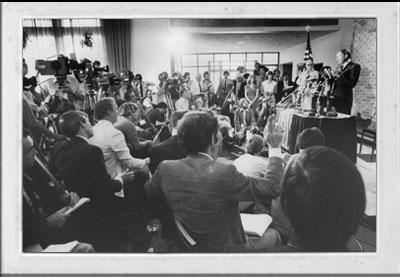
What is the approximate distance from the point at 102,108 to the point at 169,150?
0.52 metres

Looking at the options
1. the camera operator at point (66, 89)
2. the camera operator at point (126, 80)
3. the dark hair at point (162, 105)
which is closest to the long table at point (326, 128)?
the dark hair at point (162, 105)

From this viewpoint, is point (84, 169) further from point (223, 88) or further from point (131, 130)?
point (223, 88)

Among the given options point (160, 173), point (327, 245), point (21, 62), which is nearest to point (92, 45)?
point (21, 62)

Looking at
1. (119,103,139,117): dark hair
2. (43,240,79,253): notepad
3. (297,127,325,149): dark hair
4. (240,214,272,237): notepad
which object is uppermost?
(119,103,139,117): dark hair

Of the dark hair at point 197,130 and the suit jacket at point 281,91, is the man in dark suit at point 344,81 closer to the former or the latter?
the suit jacket at point 281,91

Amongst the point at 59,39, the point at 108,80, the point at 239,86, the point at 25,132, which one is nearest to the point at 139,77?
the point at 108,80

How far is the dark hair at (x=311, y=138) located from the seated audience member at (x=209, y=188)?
145mm

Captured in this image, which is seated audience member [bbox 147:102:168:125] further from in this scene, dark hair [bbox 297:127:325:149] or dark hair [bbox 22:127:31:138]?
dark hair [bbox 297:127:325:149]

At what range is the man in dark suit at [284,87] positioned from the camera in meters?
2.04

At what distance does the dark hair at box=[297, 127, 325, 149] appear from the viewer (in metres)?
2.01

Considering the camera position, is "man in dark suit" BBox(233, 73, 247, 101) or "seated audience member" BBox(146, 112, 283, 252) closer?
"seated audience member" BBox(146, 112, 283, 252)

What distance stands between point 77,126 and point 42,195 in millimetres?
500

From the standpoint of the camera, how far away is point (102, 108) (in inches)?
79.5

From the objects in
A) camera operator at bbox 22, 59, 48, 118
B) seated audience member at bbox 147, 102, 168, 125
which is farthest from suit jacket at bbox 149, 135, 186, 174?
camera operator at bbox 22, 59, 48, 118
